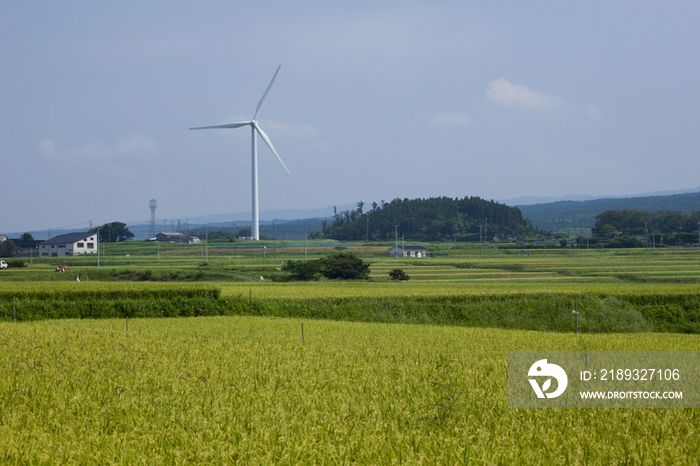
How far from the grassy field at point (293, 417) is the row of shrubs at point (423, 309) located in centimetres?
1621

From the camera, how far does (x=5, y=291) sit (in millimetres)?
24891

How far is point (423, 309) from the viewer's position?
85.7 ft

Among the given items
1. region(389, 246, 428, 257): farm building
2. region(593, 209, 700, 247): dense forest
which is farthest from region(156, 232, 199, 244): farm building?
region(593, 209, 700, 247): dense forest

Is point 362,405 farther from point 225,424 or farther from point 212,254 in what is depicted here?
point 212,254

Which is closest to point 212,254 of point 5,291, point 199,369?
point 5,291

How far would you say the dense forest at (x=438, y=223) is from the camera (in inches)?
6097

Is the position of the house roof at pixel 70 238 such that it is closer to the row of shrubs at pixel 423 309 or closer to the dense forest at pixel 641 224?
the row of shrubs at pixel 423 309

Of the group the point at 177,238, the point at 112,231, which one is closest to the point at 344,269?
the point at 112,231

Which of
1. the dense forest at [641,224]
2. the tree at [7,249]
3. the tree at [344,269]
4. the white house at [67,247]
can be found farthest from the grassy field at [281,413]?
the dense forest at [641,224]

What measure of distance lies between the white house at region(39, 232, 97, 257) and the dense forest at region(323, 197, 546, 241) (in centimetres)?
7933

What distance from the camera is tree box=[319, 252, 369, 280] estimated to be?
51241 millimetres

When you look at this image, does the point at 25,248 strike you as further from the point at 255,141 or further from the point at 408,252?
the point at 408,252

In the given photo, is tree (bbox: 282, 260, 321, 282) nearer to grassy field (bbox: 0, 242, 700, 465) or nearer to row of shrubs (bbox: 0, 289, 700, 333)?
row of shrubs (bbox: 0, 289, 700, 333)

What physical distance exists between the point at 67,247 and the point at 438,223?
333 ft
